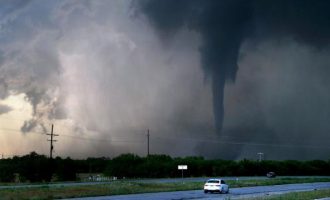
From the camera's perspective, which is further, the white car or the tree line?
the tree line

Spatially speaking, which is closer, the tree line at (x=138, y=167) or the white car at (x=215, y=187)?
the white car at (x=215, y=187)

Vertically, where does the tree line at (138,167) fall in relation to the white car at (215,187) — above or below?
above

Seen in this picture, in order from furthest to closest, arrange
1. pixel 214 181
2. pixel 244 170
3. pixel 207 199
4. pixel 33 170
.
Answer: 1. pixel 244 170
2. pixel 33 170
3. pixel 214 181
4. pixel 207 199

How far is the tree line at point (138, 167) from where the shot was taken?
362ft

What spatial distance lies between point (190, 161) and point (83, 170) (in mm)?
33466

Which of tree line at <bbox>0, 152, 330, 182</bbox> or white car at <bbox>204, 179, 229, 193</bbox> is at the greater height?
tree line at <bbox>0, 152, 330, 182</bbox>

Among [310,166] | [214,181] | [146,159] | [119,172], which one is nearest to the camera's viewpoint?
[214,181]

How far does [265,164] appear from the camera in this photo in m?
175

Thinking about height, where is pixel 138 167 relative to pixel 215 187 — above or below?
above

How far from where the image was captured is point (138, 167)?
5738 inches

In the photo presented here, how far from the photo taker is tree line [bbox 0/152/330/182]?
362 ft

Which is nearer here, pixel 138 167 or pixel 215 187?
pixel 215 187

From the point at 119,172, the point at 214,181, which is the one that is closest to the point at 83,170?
the point at 119,172

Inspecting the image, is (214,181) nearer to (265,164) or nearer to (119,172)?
(119,172)
